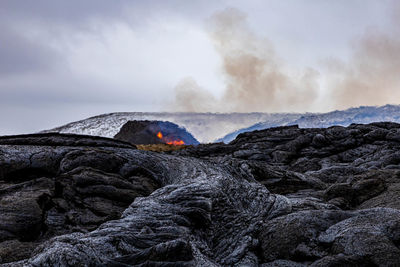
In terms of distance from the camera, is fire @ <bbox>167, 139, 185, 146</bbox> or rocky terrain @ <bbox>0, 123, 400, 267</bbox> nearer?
rocky terrain @ <bbox>0, 123, 400, 267</bbox>

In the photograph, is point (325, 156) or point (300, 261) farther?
point (325, 156)

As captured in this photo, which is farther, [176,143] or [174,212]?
[176,143]

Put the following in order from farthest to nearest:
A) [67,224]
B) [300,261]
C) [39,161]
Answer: [39,161] → [67,224] → [300,261]

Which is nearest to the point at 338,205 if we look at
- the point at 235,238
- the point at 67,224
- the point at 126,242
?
the point at 235,238

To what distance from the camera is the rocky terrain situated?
38.4 ft

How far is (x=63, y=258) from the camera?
35.0 feet

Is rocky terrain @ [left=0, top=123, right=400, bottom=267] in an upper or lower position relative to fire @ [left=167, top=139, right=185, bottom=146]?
upper

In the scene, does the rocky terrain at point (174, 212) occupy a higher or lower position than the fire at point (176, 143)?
higher

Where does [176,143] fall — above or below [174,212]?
below

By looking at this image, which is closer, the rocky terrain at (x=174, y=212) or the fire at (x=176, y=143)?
the rocky terrain at (x=174, y=212)

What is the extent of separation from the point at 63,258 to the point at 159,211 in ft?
18.3

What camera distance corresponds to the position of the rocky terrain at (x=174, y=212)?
38.4ft

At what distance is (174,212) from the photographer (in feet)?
51.1

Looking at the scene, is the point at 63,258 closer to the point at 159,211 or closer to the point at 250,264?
the point at 159,211
